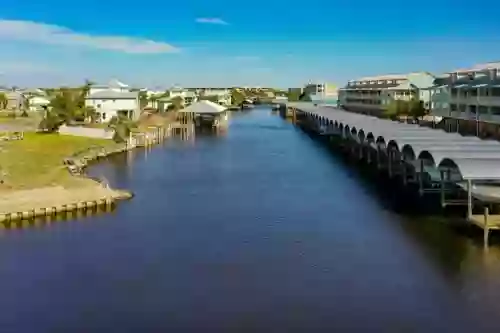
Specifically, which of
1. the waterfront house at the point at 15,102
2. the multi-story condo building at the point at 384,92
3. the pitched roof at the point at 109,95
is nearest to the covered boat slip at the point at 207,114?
the pitched roof at the point at 109,95

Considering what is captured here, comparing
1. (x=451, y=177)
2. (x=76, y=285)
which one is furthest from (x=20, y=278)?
(x=451, y=177)

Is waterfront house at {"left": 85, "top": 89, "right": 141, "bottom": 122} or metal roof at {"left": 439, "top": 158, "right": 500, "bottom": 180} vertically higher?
waterfront house at {"left": 85, "top": 89, "right": 141, "bottom": 122}

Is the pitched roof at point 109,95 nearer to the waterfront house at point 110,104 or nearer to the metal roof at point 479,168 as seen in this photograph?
the waterfront house at point 110,104

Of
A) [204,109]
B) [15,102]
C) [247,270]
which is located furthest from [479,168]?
[15,102]

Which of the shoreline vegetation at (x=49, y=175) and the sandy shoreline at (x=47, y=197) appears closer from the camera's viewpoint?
the sandy shoreline at (x=47, y=197)

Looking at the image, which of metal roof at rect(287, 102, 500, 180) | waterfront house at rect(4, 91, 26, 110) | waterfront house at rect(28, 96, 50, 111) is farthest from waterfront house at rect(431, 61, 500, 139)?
waterfront house at rect(4, 91, 26, 110)

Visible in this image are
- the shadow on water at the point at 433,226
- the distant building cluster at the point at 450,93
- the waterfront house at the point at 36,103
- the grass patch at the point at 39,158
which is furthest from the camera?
the waterfront house at the point at 36,103

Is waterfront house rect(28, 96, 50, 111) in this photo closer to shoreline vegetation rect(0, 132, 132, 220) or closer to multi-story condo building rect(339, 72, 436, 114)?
multi-story condo building rect(339, 72, 436, 114)
